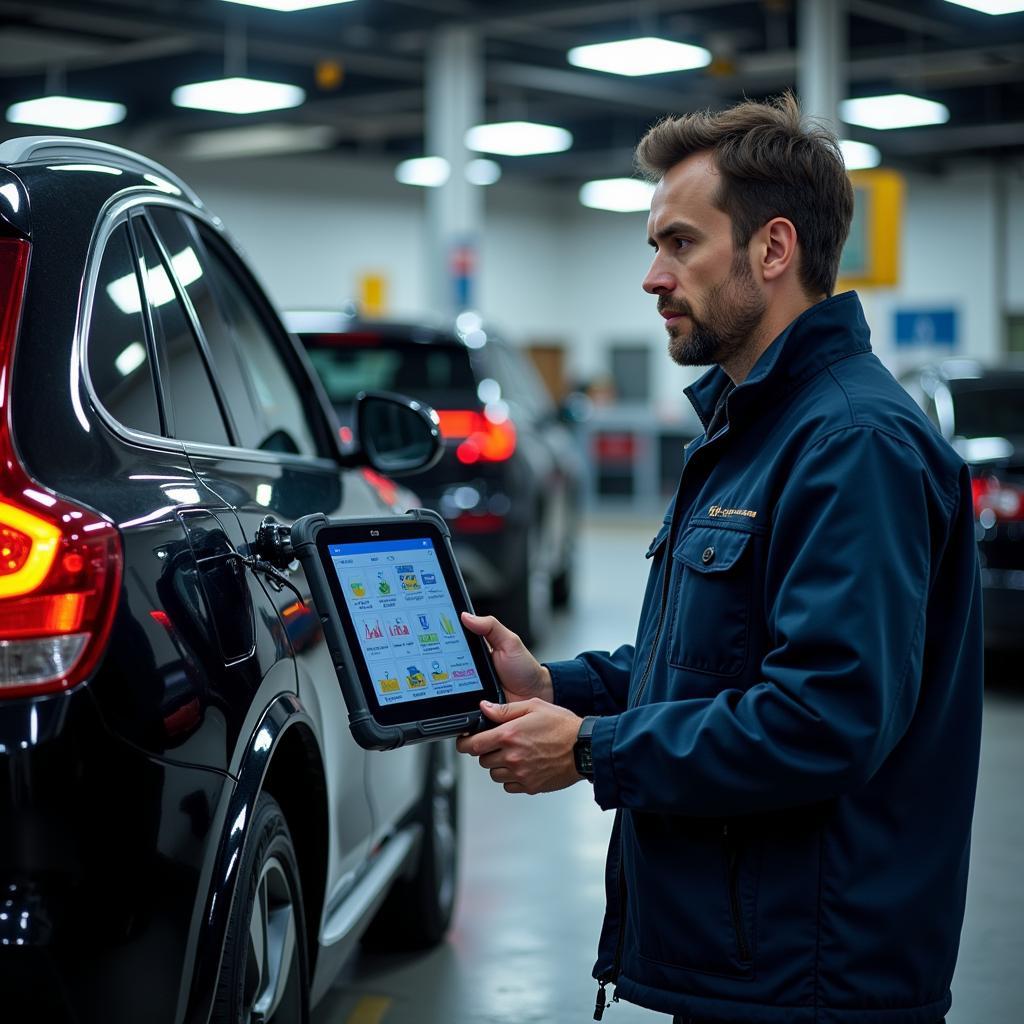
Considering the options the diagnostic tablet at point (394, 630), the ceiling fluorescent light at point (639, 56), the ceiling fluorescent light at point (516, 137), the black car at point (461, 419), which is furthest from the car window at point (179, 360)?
the ceiling fluorescent light at point (516, 137)

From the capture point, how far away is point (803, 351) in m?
2.02

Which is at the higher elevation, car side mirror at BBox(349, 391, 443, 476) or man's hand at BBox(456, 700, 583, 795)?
car side mirror at BBox(349, 391, 443, 476)

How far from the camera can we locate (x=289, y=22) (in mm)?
15023

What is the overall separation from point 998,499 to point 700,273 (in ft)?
19.7

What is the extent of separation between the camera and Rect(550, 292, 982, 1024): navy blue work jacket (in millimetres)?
1798

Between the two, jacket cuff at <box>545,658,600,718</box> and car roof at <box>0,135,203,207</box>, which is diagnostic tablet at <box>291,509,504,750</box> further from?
car roof at <box>0,135,203,207</box>

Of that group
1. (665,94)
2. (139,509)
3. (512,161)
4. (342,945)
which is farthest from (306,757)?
(512,161)

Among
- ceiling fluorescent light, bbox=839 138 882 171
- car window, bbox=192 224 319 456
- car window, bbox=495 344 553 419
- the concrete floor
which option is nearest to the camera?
car window, bbox=192 224 319 456

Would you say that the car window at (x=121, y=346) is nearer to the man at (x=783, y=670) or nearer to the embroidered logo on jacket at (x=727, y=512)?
the man at (x=783, y=670)

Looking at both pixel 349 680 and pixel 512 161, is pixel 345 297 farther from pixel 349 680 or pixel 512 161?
pixel 349 680

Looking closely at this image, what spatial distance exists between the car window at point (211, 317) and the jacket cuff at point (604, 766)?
1.17 meters

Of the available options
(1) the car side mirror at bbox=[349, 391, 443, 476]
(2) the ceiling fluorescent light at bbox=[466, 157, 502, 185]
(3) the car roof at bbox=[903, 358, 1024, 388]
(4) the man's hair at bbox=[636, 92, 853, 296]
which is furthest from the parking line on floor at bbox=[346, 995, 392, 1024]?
(2) the ceiling fluorescent light at bbox=[466, 157, 502, 185]

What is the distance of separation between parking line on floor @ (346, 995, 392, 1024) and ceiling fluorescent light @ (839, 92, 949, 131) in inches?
609

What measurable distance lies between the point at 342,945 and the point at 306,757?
1.69ft
